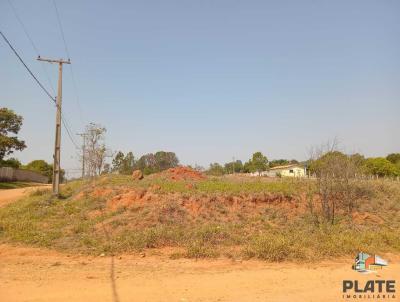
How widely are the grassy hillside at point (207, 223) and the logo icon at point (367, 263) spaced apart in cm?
41

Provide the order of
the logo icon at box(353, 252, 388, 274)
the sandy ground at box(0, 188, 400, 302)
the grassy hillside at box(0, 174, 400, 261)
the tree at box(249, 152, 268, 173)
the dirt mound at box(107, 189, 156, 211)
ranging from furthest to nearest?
the tree at box(249, 152, 268, 173) → the dirt mound at box(107, 189, 156, 211) → the grassy hillside at box(0, 174, 400, 261) → the logo icon at box(353, 252, 388, 274) → the sandy ground at box(0, 188, 400, 302)

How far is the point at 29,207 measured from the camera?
15.4m

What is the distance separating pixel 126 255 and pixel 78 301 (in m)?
3.36

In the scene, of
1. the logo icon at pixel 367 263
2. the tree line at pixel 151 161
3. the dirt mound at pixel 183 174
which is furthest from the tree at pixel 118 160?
the logo icon at pixel 367 263

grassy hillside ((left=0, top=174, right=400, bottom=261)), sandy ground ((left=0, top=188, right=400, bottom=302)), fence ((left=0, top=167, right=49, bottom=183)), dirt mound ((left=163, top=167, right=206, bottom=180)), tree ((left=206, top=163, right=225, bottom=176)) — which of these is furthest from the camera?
tree ((left=206, top=163, right=225, bottom=176))

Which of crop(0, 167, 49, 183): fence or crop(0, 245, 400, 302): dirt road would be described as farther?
crop(0, 167, 49, 183): fence

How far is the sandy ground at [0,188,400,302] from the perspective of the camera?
6.04 m

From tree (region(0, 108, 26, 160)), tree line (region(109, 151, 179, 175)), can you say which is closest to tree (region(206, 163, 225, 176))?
tree line (region(109, 151, 179, 175))

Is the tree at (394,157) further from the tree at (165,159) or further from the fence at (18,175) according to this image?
the fence at (18,175)

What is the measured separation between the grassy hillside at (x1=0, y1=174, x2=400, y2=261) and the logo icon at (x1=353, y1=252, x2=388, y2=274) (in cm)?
41

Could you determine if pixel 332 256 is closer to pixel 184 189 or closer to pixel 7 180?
pixel 184 189

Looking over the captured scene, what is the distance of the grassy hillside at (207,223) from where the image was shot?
9.38 metres

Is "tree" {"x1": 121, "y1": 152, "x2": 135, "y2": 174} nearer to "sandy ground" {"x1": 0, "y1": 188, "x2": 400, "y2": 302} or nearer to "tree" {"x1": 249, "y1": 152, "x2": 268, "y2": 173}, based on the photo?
"tree" {"x1": 249, "y1": 152, "x2": 268, "y2": 173}

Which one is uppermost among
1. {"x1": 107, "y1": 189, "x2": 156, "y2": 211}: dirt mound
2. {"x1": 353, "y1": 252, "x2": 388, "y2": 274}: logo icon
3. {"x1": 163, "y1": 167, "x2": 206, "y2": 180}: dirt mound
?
{"x1": 163, "y1": 167, "x2": 206, "y2": 180}: dirt mound
